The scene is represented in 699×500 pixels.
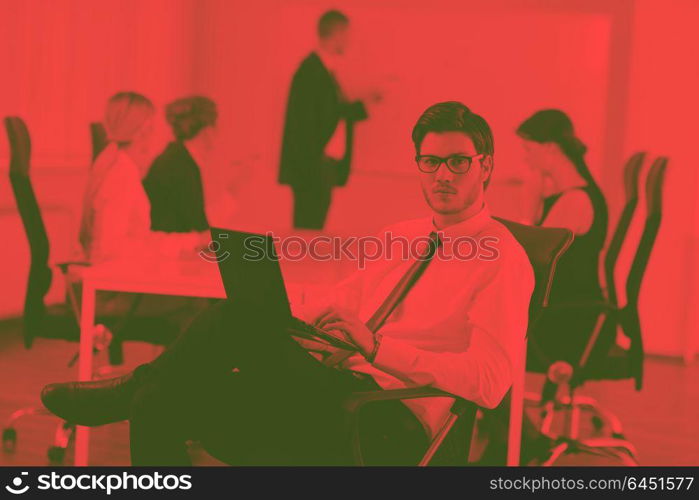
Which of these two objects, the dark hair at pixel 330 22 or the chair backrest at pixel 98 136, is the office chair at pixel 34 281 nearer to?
the chair backrest at pixel 98 136

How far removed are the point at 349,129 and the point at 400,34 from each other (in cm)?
65

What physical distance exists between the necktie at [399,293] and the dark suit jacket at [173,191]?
1.48 meters

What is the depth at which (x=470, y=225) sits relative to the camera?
1.99 m

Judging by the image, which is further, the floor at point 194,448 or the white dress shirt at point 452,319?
the floor at point 194,448

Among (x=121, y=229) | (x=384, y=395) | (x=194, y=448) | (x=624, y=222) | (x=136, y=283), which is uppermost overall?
(x=624, y=222)

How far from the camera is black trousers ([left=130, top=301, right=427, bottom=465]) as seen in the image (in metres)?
1.84

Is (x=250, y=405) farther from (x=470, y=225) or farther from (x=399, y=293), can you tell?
(x=470, y=225)

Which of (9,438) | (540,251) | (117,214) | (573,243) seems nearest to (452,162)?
(540,251)

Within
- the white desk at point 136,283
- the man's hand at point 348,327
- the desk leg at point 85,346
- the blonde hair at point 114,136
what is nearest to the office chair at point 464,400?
the man's hand at point 348,327

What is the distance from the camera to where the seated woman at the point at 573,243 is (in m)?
2.83

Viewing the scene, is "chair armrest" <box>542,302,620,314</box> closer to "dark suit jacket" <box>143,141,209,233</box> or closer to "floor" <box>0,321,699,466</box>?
"floor" <box>0,321,699,466</box>

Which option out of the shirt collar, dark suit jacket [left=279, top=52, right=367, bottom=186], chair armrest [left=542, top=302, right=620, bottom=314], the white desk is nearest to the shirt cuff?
the shirt collar

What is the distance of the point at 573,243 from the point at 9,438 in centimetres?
194
